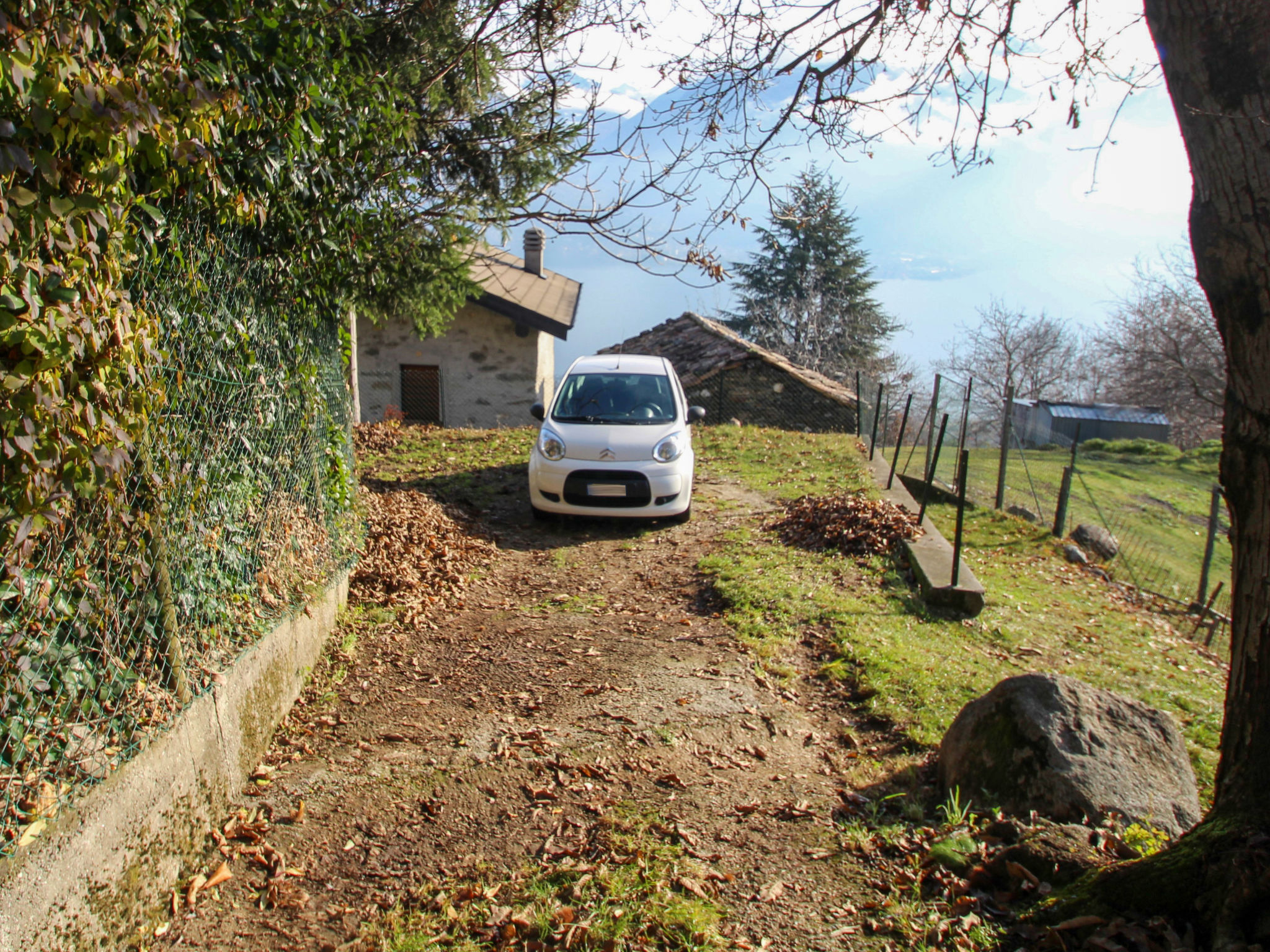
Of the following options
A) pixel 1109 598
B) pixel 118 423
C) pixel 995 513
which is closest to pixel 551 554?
pixel 118 423

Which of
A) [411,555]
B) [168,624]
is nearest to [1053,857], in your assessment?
[168,624]

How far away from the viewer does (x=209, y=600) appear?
3740 mm

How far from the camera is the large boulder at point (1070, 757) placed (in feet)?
11.7

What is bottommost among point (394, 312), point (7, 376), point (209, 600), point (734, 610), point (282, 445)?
point (734, 610)

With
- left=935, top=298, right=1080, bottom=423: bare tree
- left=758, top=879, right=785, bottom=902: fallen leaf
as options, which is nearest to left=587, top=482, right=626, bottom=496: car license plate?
left=758, top=879, right=785, bottom=902: fallen leaf

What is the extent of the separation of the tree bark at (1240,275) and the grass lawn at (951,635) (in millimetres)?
2089

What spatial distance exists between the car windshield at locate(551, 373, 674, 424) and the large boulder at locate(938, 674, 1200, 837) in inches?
239

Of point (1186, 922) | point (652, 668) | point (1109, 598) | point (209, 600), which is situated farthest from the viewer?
point (1109, 598)

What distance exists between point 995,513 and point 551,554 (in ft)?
27.8

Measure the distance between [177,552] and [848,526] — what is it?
6.67 meters

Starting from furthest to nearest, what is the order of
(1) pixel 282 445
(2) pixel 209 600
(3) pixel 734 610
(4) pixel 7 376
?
(3) pixel 734 610, (1) pixel 282 445, (2) pixel 209 600, (4) pixel 7 376

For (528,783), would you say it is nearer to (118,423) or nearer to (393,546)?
(118,423)

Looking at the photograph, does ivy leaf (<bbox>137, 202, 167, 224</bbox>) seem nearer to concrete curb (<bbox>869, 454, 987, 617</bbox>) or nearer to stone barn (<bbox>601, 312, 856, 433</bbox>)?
concrete curb (<bbox>869, 454, 987, 617</bbox>)

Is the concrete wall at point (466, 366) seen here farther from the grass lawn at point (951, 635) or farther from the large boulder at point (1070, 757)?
the large boulder at point (1070, 757)
